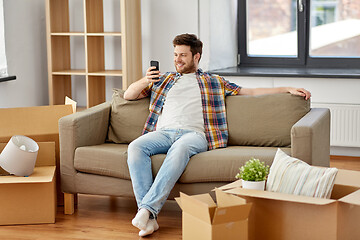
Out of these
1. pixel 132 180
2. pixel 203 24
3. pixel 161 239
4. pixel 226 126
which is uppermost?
pixel 203 24

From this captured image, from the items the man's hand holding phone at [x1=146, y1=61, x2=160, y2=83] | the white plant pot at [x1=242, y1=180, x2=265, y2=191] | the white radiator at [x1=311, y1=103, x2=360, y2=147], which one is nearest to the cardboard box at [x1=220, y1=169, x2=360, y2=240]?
the white plant pot at [x1=242, y1=180, x2=265, y2=191]

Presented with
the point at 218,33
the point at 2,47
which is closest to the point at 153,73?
the point at 2,47

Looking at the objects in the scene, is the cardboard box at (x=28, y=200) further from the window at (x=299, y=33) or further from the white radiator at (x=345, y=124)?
the window at (x=299, y=33)

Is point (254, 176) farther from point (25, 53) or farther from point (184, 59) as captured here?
point (25, 53)

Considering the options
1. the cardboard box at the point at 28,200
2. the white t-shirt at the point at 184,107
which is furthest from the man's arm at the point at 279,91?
the cardboard box at the point at 28,200

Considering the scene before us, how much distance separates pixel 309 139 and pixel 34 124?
165cm

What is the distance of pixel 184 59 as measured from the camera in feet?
12.1

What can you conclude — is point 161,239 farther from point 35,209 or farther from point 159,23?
point 159,23

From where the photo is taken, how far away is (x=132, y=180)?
3.29 metres

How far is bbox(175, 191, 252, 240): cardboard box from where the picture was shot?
2502mm

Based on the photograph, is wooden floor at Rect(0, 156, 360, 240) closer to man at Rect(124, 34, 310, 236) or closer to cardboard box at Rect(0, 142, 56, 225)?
cardboard box at Rect(0, 142, 56, 225)

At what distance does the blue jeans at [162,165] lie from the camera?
10.5 ft

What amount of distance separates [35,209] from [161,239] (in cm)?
75

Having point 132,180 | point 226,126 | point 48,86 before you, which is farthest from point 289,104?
point 48,86
